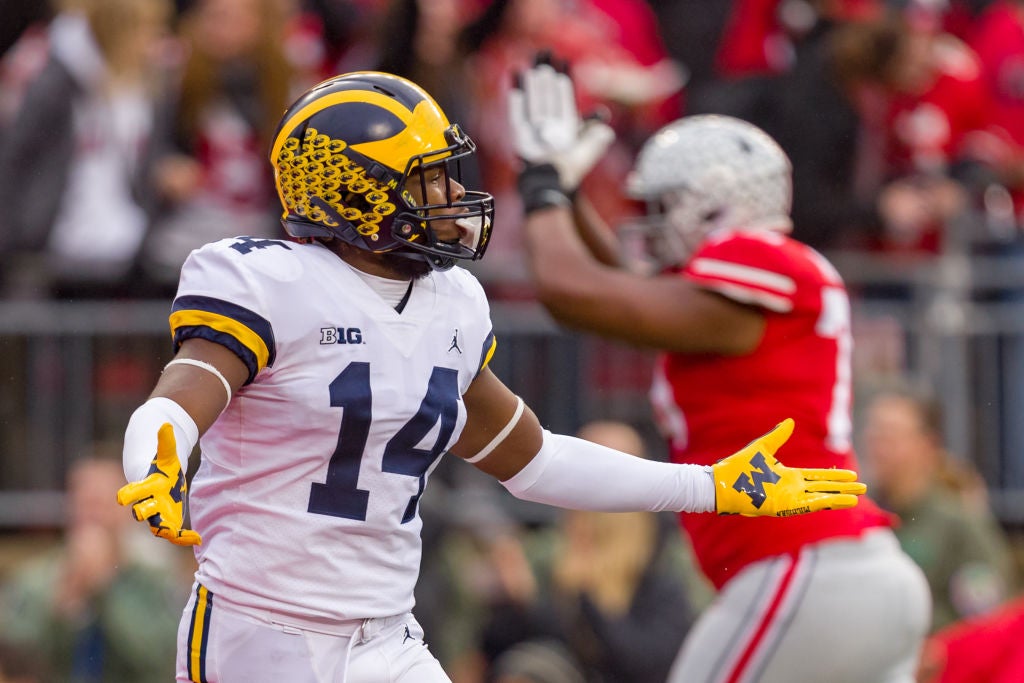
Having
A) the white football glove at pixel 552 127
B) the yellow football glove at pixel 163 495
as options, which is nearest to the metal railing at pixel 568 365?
the white football glove at pixel 552 127

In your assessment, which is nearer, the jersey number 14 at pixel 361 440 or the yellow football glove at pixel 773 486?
the jersey number 14 at pixel 361 440

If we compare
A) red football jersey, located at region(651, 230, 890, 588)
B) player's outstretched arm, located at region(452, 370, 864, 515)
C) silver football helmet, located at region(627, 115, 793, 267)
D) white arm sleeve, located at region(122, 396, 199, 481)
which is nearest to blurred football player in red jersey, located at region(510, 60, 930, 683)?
red football jersey, located at region(651, 230, 890, 588)

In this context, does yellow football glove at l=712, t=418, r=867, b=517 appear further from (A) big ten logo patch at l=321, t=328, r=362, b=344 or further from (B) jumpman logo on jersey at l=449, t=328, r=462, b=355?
(A) big ten logo patch at l=321, t=328, r=362, b=344

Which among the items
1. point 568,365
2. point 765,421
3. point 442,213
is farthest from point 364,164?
point 568,365

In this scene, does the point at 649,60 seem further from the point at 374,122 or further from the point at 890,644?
the point at 374,122

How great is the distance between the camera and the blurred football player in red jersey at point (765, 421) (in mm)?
4508

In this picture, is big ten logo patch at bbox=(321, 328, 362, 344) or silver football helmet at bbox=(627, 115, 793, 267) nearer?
big ten logo patch at bbox=(321, 328, 362, 344)

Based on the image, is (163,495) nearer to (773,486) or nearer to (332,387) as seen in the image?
(332,387)

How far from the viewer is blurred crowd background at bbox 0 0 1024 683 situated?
266 inches

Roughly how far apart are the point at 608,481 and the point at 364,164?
0.89 meters

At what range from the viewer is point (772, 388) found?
4.55 meters

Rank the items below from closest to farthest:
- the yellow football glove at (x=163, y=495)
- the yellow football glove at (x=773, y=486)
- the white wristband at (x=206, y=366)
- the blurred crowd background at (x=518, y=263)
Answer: the yellow football glove at (x=163, y=495)
the white wristband at (x=206, y=366)
the yellow football glove at (x=773, y=486)
the blurred crowd background at (x=518, y=263)

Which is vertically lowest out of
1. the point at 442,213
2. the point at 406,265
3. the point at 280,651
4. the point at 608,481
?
the point at 280,651

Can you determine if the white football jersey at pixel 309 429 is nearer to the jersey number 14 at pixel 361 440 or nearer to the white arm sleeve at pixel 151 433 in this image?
the jersey number 14 at pixel 361 440
